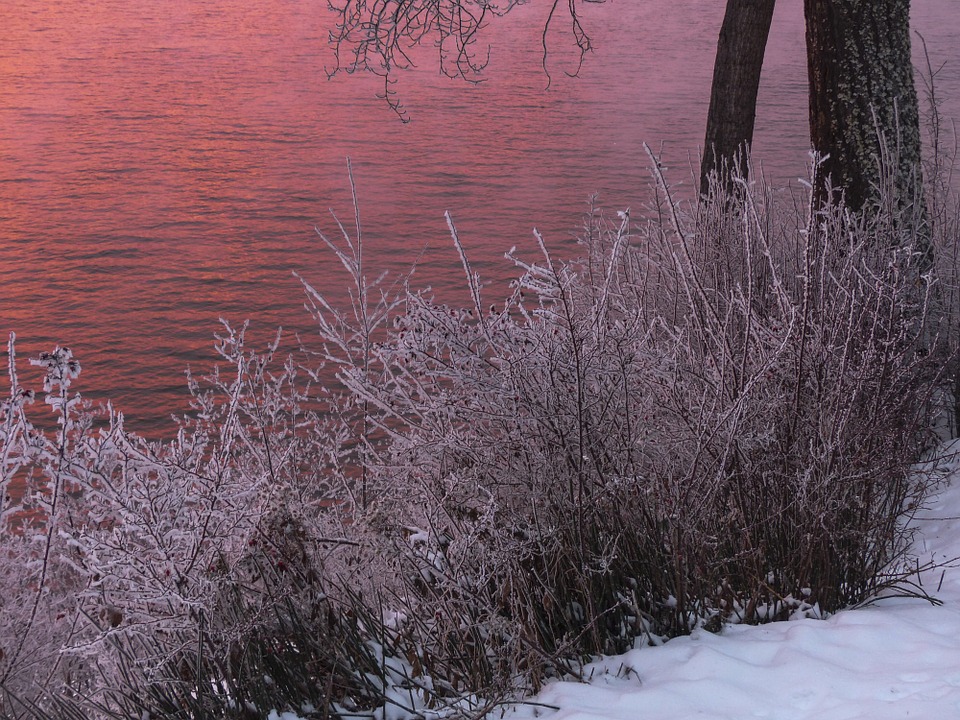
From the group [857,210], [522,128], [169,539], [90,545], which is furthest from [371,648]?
[522,128]

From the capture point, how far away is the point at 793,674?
10.9ft

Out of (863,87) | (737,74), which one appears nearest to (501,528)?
(863,87)

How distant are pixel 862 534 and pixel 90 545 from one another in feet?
9.03

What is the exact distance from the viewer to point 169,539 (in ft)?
11.6

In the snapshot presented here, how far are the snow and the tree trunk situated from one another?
625 cm

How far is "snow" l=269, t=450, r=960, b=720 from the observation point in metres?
3.12

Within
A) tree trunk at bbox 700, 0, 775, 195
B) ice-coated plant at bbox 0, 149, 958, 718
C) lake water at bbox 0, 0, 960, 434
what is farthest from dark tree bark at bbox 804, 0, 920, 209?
lake water at bbox 0, 0, 960, 434

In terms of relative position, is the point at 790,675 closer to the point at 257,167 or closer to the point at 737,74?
the point at 737,74

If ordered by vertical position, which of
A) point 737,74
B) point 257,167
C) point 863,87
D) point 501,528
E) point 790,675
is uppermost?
point 737,74

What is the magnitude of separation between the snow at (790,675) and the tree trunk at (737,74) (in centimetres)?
625

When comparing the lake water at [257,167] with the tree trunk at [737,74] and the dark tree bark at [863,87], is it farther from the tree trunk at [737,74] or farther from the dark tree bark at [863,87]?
the dark tree bark at [863,87]

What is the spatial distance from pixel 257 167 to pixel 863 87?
1748cm

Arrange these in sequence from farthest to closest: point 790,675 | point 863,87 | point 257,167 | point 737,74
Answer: point 257,167
point 737,74
point 863,87
point 790,675

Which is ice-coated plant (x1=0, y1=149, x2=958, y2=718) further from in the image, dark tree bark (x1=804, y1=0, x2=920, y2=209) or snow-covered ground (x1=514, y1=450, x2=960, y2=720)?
dark tree bark (x1=804, y1=0, x2=920, y2=209)
